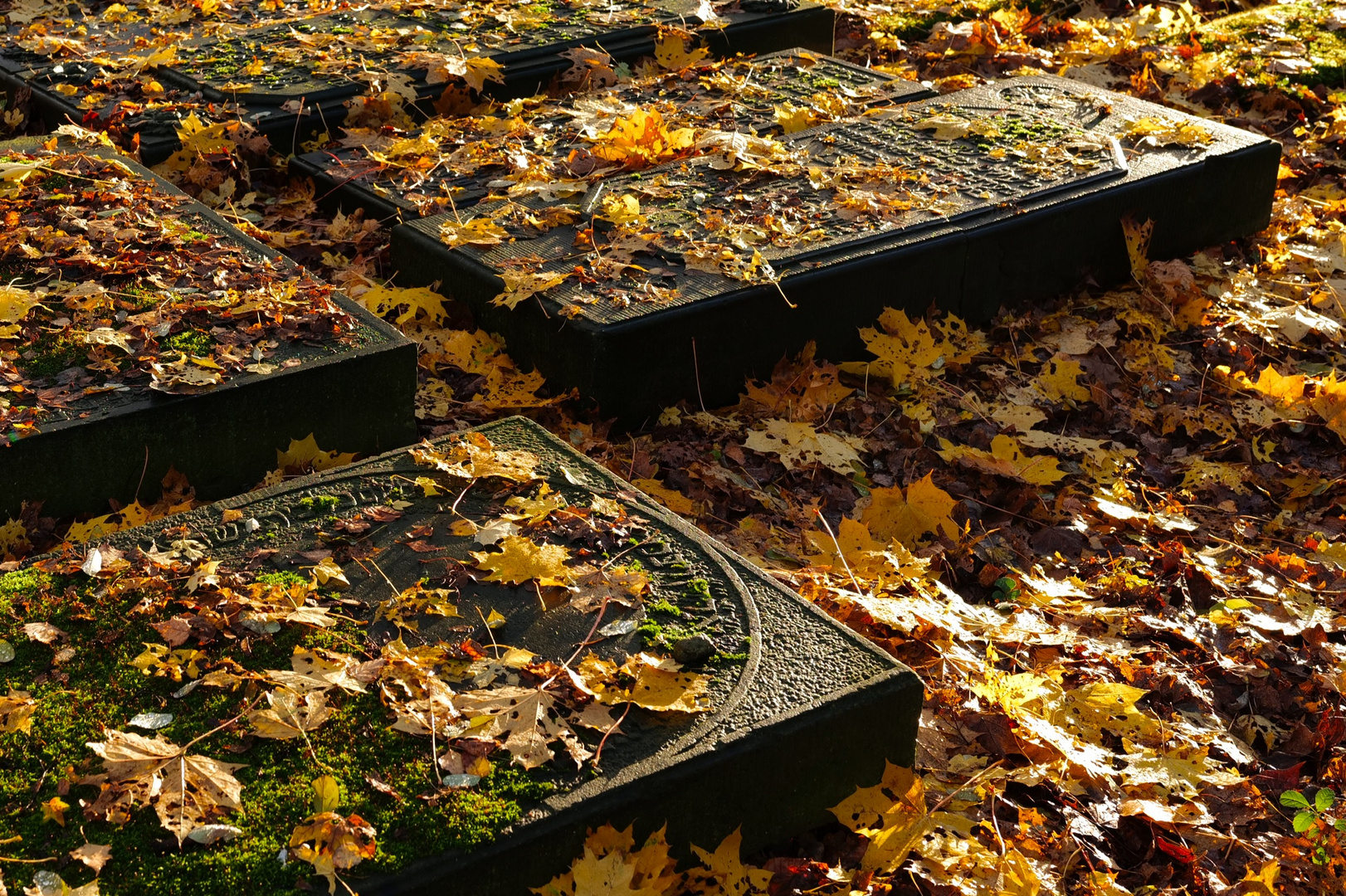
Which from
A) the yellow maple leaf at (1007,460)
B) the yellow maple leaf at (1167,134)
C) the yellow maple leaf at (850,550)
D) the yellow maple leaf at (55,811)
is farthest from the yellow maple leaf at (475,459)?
the yellow maple leaf at (1167,134)

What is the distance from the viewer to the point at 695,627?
9.07 ft

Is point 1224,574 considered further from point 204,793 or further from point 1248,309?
point 204,793

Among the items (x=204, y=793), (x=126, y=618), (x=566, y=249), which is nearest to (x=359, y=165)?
(x=566, y=249)

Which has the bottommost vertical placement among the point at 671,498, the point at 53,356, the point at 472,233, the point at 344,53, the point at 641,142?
the point at 671,498

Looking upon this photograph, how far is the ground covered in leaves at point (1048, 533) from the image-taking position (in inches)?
108

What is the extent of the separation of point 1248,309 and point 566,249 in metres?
2.63

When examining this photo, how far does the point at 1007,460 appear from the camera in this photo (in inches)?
160

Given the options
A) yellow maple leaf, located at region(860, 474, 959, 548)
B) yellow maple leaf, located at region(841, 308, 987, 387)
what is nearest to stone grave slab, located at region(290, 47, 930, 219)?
yellow maple leaf, located at region(841, 308, 987, 387)

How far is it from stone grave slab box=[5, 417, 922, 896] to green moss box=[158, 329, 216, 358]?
0.70 meters

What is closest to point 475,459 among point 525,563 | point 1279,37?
point 525,563

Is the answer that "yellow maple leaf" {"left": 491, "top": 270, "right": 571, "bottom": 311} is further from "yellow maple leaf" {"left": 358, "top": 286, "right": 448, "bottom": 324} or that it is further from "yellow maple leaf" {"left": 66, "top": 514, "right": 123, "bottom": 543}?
"yellow maple leaf" {"left": 66, "top": 514, "right": 123, "bottom": 543}

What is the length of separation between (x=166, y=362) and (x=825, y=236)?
2.09m

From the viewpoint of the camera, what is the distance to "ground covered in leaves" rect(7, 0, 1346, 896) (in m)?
2.74

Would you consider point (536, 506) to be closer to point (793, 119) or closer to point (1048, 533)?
point (1048, 533)
